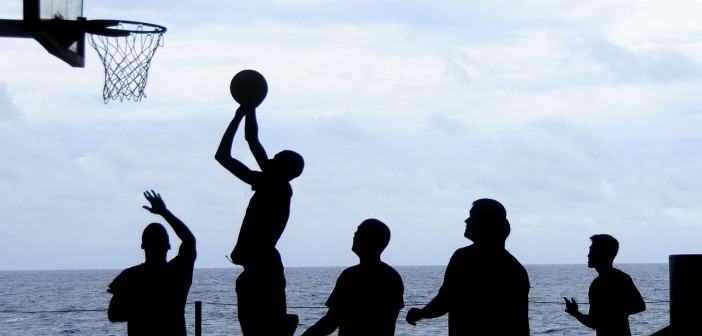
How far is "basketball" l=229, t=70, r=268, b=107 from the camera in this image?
5.78 meters

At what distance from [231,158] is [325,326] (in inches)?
36.4

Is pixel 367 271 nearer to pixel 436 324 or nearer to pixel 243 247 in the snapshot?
pixel 243 247

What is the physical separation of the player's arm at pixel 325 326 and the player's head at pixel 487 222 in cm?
76

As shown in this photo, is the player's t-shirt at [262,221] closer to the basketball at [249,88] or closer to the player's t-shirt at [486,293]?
the basketball at [249,88]

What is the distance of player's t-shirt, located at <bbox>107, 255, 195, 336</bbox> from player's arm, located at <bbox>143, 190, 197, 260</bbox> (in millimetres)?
49

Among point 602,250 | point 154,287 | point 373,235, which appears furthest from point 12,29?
point 602,250

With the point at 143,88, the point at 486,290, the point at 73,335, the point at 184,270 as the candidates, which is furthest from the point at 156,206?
the point at 73,335

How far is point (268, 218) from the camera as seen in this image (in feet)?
18.6

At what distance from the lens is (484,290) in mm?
5508

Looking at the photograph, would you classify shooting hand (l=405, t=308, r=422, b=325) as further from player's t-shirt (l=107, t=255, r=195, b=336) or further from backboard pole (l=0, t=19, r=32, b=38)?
backboard pole (l=0, t=19, r=32, b=38)

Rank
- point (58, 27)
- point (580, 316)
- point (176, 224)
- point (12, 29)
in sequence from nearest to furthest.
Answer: point (176, 224), point (580, 316), point (12, 29), point (58, 27)

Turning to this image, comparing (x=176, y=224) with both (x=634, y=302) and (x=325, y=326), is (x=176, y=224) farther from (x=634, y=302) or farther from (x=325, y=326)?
Answer: (x=634, y=302)

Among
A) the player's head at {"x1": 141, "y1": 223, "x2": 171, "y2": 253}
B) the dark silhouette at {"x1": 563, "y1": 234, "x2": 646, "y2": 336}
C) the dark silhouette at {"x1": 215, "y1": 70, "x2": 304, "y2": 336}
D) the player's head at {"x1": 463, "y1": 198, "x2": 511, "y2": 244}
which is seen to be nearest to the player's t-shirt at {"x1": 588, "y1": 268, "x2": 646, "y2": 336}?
the dark silhouette at {"x1": 563, "y1": 234, "x2": 646, "y2": 336}

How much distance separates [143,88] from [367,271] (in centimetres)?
423
